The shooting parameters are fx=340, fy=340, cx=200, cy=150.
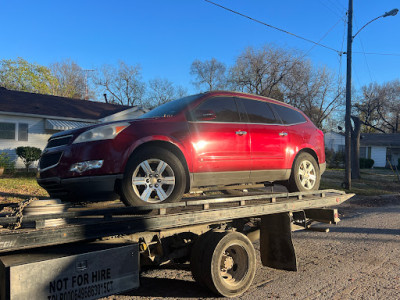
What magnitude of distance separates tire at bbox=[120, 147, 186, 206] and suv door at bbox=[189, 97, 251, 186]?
350 mm

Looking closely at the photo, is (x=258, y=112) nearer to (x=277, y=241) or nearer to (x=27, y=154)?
(x=277, y=241)

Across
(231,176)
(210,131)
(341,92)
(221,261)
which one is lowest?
(221,261)

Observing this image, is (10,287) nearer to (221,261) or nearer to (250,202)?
(221,261)

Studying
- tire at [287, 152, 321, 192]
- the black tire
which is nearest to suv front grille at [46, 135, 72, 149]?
the black tire

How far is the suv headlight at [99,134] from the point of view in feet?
12.4

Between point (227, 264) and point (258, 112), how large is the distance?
93.9 inches

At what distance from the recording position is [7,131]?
52.5ft

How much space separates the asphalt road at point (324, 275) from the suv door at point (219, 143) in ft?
4.11

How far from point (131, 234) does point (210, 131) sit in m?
1.74

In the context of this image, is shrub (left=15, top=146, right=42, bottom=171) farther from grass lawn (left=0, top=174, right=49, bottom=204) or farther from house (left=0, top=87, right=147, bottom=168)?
grass lawn (left=0, top=174, right=49, bottom=204)

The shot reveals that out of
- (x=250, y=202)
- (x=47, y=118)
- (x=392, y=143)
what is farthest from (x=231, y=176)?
(x=392, y=143)

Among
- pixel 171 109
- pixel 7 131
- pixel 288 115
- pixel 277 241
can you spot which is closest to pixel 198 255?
pixel 277 241

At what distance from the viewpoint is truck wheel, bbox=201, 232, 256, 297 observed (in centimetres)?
385

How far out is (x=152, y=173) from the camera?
3943mm
